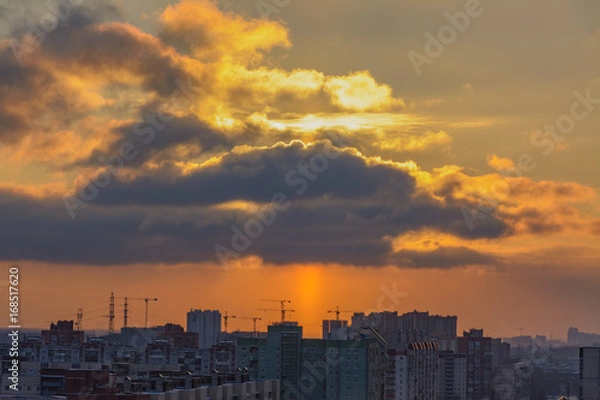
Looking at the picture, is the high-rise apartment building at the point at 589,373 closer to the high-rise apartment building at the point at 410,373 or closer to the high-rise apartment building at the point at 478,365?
the high-rise apartment building at the point at 410,373

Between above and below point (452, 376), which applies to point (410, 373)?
above

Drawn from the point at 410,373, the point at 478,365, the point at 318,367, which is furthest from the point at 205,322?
the point at 318,367

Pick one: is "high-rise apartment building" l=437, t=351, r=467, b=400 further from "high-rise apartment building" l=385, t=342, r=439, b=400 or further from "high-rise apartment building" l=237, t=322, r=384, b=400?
"high-rise apartment building" l=237, t=322, r=384, b=400

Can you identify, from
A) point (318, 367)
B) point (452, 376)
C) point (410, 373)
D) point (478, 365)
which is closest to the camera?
point (318, 367)

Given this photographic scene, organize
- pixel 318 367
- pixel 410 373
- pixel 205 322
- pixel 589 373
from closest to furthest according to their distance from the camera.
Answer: pixel 589 373, pixel 318 367, pixel 410 373, pixel 205 322

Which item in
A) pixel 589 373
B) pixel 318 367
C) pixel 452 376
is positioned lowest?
pixel 452 376

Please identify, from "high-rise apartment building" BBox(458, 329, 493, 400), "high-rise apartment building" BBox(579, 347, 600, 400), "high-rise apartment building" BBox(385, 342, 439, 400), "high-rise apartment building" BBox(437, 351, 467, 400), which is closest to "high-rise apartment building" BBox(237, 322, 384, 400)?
"high-rise apartment building" BBox(385, 342, 439, 400)

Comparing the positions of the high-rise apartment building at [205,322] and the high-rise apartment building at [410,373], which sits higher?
the high-rise apartment building at [205,322]

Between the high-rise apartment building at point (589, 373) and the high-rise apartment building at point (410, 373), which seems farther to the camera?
the high-rise apartment building at point (410, 373)

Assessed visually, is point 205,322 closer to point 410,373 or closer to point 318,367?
point 410,373

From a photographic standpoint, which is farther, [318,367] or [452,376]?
Answer: [452,376]

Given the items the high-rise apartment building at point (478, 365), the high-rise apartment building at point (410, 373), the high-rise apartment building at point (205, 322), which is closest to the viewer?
the high-rise apartment building at point (410, 373)

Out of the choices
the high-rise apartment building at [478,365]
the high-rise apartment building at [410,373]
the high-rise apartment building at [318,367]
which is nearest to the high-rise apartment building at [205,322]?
the high-rise apartment building at [478,365]

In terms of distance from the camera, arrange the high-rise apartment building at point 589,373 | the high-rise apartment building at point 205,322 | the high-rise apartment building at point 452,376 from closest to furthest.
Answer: the high-rise apartment building at point 589,373
the high-rise apartment building at point 452,376
the high-rise apartment building at point 205,322
